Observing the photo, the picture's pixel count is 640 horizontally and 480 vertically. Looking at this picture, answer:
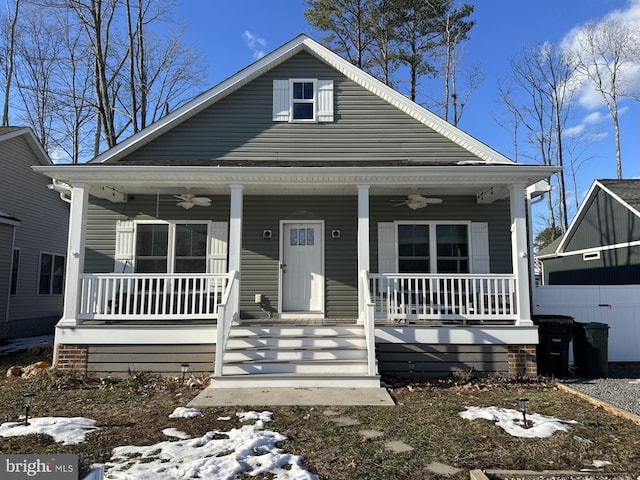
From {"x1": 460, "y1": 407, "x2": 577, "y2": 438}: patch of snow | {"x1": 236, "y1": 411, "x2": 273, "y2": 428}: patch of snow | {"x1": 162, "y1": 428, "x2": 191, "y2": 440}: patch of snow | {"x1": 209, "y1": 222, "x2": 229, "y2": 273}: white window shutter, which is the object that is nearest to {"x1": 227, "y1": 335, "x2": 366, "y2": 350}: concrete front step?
{"x1": 236, "y1": 411, "x2": 273, "y2": 428}: patch of snow

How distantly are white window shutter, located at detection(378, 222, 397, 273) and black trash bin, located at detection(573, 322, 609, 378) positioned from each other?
3.50m

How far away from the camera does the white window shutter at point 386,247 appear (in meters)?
8.62

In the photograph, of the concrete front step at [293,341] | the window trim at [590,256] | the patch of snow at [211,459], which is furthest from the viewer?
the window trim at [590,256]

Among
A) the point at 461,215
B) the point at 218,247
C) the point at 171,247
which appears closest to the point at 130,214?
the point at 171,247

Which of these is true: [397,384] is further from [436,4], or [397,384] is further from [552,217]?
[552,217]

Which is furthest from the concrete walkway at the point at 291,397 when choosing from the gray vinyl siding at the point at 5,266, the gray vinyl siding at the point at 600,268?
the gray vinyl siding at the point at 600,268

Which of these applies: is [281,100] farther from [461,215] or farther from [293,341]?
[293,341]

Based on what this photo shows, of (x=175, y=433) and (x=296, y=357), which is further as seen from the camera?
(x=296, y=357)

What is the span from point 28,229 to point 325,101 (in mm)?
10339

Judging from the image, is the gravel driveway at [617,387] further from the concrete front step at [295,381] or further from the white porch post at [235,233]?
the white porch post at [235,233]

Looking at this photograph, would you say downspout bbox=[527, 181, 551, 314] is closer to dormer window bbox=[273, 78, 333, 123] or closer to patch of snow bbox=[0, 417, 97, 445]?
dormer window bbox=[273, 78, 333, 123]

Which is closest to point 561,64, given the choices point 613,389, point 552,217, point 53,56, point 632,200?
point 552,217

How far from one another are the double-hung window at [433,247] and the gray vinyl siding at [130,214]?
3788 millimetres

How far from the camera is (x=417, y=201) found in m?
8.22
